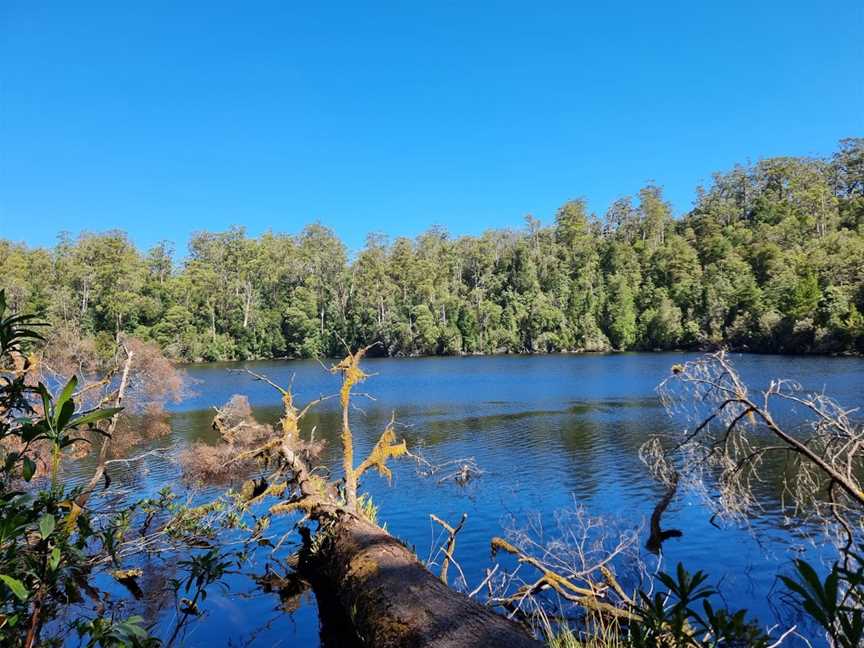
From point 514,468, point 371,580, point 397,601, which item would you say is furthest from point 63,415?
point 514,468

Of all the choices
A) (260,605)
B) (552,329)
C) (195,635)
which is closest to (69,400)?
(195,635)

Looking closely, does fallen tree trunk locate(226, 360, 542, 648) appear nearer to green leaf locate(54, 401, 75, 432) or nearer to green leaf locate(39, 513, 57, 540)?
green leaf locate(39, 513, 57, 540)

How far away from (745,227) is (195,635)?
94.2 meters

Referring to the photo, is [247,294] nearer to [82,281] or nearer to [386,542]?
[82,281]

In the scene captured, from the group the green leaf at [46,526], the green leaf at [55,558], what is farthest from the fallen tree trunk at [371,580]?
the green leaf at [46,526]

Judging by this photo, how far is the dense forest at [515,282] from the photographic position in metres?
63.4

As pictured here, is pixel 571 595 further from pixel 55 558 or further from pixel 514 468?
pixel 514 468

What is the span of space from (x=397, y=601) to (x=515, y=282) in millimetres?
80880

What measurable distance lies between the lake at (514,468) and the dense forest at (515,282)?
74.5 ft

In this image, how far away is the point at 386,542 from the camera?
862 cm

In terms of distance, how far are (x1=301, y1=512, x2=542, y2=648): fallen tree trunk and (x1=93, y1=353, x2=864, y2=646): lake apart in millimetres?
1478

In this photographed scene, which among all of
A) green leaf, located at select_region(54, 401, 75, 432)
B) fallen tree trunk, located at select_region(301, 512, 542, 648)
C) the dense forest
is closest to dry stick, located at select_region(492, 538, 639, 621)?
fallen tree trunk, located at select_region(301, 512, 542, 648)

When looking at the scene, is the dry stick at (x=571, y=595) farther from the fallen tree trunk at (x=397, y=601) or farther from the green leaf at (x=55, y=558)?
the green leaf at (x=55, y=558)

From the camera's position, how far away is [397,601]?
6.71 m
